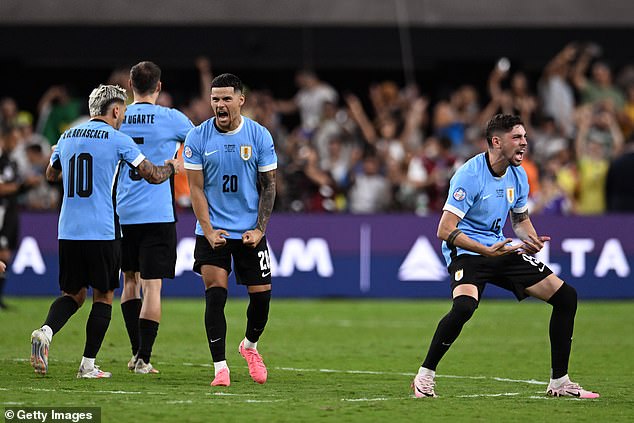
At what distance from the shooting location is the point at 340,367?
11758 mm

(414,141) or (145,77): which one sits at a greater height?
(414,141)

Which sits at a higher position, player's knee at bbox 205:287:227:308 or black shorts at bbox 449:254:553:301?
black shorts at bbox 449:254:553:301

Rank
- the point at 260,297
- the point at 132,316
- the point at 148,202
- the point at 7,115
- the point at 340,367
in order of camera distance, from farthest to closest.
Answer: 1. the point at 7,115
2. the point at 340,367
3. the point at 132,316
4. the point at 148,202
5. the point at 260,297

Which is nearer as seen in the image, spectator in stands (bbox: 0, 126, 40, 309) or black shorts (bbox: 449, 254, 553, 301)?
black shorts (bbox: 449, 254, 553, 301)

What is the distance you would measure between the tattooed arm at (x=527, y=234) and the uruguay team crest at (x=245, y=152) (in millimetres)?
2173

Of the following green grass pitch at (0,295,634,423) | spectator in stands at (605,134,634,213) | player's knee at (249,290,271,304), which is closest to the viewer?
green grass pitch at (0,295,634,423)

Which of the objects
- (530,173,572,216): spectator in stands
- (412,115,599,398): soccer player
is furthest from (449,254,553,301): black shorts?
(530,173,572,216): spectator in stands

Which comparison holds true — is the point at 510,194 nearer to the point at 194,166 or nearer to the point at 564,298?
A: the point at 564,298

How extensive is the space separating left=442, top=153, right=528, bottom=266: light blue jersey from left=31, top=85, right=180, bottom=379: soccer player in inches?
94.0

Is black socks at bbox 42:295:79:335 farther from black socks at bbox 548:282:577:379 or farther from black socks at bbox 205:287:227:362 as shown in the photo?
black socks at bbox 548:282:577:379

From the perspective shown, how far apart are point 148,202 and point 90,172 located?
2.66 ft

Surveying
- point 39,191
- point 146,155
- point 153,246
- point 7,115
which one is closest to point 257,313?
point 153,246

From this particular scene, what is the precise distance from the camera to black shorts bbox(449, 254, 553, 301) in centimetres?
970

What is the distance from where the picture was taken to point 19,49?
2420 centimetres
